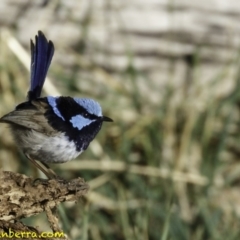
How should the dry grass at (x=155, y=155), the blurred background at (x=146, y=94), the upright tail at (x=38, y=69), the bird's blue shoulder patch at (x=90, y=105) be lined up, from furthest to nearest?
the blurred background at (x=146, y=94), the dry grass at (x=155, y=155), the upright tail at (x=38, y=69), the bird's blue shoulder patch at (x=90, y=105)

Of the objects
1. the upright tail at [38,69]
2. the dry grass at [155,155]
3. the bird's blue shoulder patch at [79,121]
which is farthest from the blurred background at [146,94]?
the bird's blue shoulder patch at [79,121]

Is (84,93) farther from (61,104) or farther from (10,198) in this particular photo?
(10,198)

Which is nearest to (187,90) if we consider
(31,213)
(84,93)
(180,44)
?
(180,44)

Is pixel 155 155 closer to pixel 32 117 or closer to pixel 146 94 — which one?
pixel 146 94

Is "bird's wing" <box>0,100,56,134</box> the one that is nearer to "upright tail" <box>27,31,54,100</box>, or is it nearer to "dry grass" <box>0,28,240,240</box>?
"upright tail" <box>27,31,54,100</box>

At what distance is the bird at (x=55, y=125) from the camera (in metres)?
2.75

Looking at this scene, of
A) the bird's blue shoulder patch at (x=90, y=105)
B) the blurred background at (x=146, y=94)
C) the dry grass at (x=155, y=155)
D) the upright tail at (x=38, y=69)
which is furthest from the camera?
the blurred background at (x=146, y=94)

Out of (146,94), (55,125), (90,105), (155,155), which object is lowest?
(155,155)

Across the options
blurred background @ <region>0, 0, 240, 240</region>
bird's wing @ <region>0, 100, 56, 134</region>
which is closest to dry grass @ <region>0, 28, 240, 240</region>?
blurred background @ <region>0, 0, 240, 240</region>

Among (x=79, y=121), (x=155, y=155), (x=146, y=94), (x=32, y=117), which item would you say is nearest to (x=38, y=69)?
(x=32, y=117)

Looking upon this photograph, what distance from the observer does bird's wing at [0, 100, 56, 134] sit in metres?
2.80

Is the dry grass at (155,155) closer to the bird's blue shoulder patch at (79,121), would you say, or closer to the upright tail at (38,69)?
the upright tail at (38,69)

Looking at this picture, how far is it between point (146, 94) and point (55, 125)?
1.93 meters

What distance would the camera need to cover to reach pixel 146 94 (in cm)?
469
